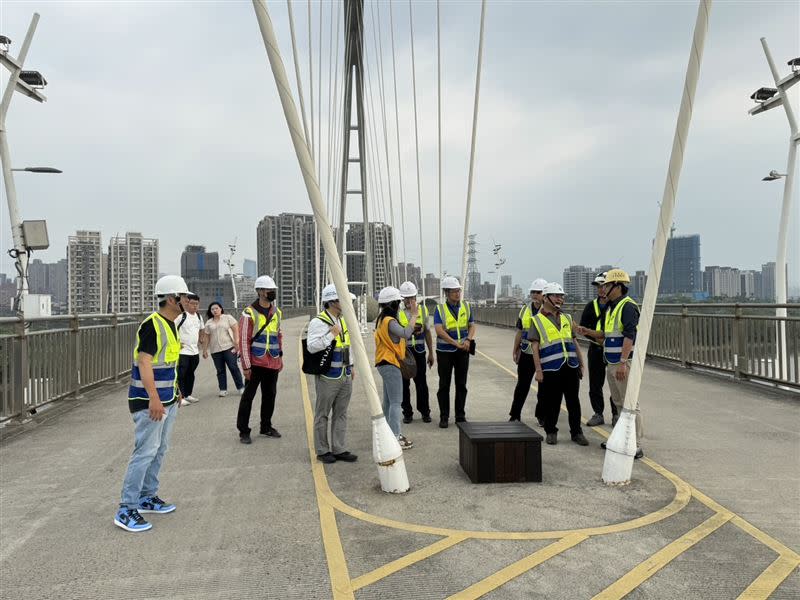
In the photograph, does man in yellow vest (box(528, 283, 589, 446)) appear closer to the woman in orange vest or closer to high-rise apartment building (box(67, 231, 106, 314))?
the woman in orange vest

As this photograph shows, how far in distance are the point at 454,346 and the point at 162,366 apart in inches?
151

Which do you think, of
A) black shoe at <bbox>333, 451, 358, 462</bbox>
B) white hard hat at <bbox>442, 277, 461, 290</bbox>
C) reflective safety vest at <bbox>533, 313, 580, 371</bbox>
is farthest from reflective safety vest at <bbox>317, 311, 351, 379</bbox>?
reflective safety vest at <bbox>533, 313, 580, 371</bbox>

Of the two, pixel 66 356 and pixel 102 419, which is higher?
pixel 66 356

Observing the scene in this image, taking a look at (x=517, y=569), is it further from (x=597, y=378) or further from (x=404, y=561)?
(x=597, y=378)

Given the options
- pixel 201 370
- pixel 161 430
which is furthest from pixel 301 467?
pixel 201 370

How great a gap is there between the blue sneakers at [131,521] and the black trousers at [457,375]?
156 inches

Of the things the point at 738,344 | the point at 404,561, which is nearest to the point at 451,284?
the point at 404,561

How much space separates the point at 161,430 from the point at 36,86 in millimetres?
21473

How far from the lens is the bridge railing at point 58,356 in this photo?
7035 mm

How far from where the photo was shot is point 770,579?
319 cm

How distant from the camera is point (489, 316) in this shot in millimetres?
33906

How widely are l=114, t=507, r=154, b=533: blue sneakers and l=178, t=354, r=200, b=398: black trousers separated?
456 centimetres

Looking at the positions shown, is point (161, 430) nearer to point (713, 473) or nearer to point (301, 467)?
point (301, 467)

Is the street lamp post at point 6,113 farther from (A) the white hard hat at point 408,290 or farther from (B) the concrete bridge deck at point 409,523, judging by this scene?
(A) the white hard hat at point 408,290
